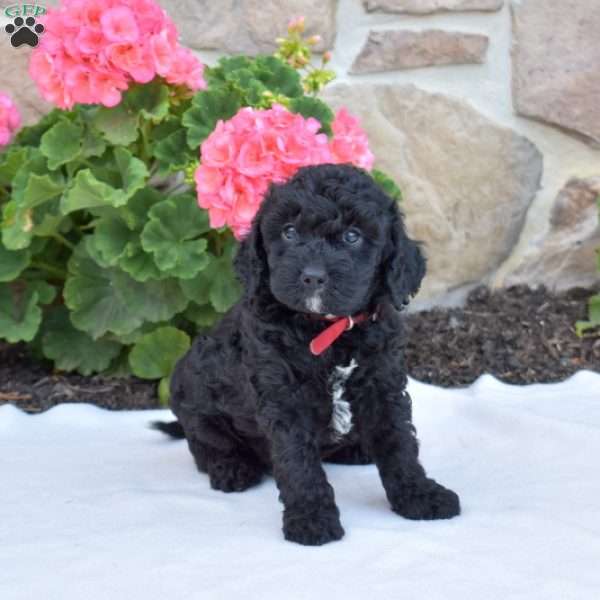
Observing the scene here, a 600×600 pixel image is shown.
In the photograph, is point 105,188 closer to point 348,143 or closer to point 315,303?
point 348,143

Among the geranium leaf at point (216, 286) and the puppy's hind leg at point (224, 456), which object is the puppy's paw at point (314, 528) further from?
the geranium leaf at point (216, 286)

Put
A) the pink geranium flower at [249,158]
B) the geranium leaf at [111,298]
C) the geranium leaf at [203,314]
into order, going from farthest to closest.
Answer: the geranium leaf at [203,314], the geranium leaf at [111,298], the pink geranium flower at [249,158]

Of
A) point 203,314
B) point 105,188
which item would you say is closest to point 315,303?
point 105,188

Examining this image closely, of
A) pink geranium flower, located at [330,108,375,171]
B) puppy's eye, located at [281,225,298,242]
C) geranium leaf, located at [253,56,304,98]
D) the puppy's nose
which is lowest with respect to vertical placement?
the puppy's nose

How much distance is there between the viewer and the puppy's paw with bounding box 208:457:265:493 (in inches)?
111

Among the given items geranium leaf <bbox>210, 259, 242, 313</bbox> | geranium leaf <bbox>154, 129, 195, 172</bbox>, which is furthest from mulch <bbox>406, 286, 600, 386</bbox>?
geranium leaf <bbox>154, 129, 195, 172</bbox>

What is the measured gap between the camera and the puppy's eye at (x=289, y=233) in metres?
2.41

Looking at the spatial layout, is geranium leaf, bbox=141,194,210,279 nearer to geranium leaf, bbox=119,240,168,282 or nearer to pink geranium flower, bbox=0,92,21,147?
geranium leaf, bbox=119,240,168,282

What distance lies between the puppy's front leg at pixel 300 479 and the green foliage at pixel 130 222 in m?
1.11

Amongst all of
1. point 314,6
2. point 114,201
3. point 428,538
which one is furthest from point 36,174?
point 428,538

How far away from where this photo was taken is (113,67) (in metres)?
3.46

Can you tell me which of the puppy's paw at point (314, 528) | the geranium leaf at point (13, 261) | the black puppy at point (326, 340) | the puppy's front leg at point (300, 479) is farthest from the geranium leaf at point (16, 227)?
the puppy's paw at point (314, 528)

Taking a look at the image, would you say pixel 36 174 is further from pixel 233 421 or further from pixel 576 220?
pixel 576 220

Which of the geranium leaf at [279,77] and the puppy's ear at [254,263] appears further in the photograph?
the geranium leaf at [279,77]
